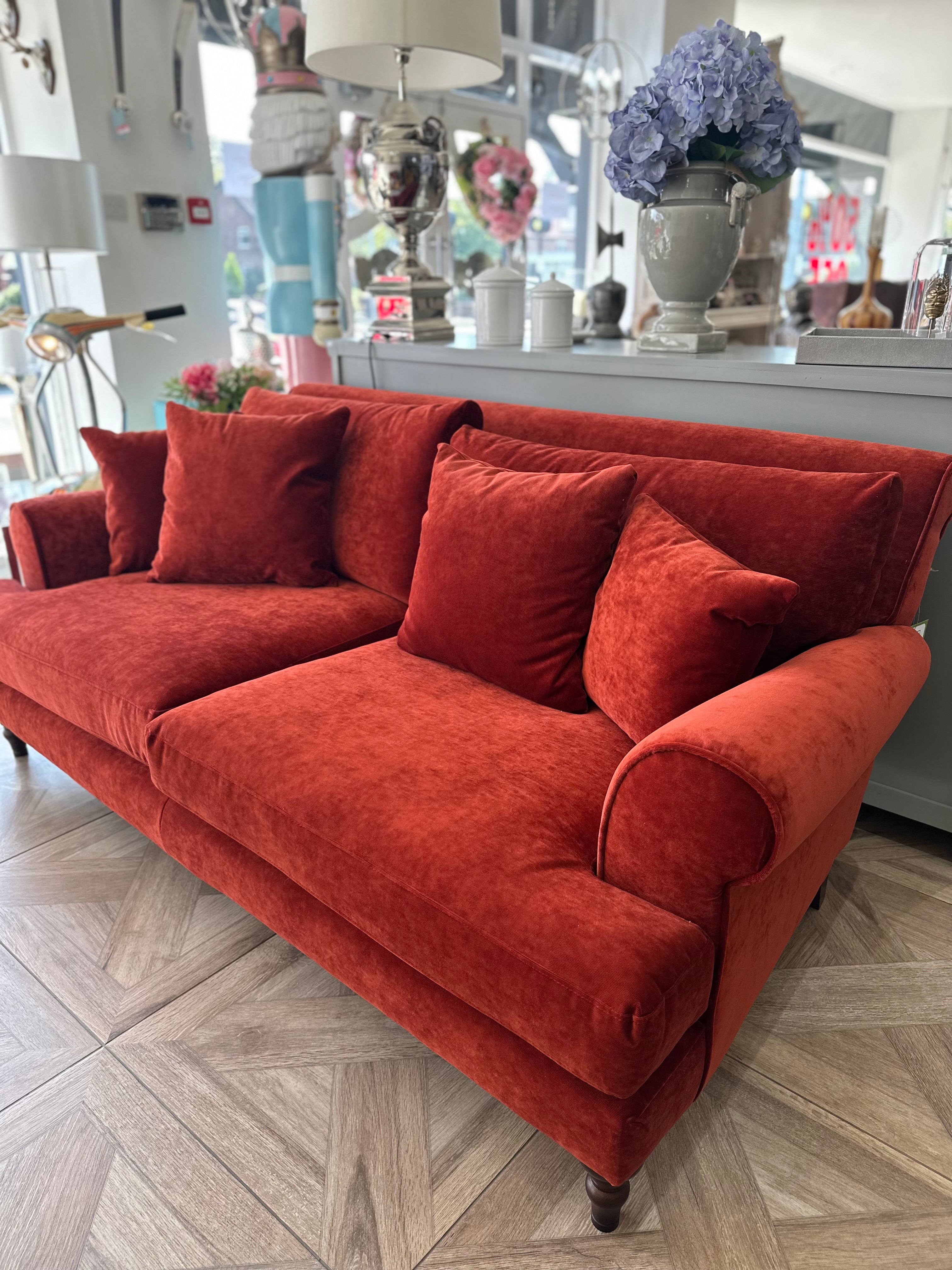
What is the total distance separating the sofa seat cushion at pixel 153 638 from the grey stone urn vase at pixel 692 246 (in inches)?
34.5

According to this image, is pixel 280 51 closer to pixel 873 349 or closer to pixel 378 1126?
pixel 873 349

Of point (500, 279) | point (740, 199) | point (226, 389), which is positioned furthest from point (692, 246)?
point (226, 389)

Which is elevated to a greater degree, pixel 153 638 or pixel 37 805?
pixel 153 638

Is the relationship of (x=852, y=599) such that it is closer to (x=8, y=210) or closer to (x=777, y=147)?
(x=777, y=147)

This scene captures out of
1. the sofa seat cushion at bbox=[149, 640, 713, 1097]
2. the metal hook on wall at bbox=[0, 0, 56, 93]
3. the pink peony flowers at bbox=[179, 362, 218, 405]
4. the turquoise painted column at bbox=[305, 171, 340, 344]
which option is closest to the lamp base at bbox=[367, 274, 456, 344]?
the pink peony flowers at bbox=[179, 362, 218, 405]

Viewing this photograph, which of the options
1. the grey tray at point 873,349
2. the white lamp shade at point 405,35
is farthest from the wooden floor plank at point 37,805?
the white lamp shade at point 405,35

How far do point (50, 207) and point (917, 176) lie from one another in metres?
8.85

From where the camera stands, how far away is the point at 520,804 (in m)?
1.14

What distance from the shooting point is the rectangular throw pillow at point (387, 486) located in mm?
1886

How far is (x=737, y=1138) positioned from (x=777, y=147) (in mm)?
1755

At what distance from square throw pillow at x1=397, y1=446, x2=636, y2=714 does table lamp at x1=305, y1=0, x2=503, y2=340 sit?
3.79ft

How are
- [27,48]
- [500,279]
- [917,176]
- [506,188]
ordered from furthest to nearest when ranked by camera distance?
[917,176], [27,48], [506,188], [500,279]

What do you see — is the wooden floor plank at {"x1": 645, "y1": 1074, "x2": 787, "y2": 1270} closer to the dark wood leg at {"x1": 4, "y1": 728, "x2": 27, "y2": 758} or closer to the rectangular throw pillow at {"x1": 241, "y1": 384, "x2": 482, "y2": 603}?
the rectangular throw pillow at {"x1": 241, "y1": 384, "x2": 482, "y2": 603}

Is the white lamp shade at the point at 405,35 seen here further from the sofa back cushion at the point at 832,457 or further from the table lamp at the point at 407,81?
the sofa back cushion at the point at 832,457
